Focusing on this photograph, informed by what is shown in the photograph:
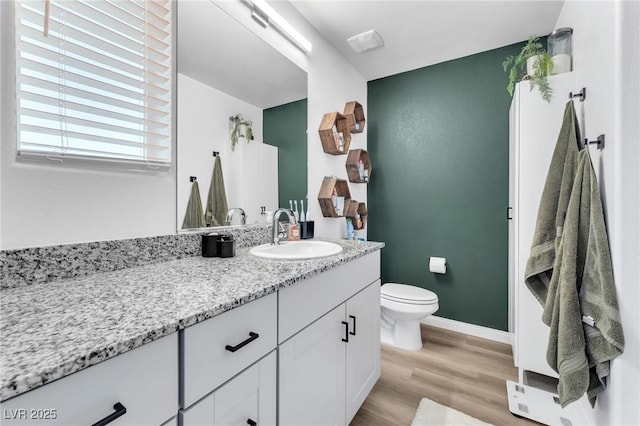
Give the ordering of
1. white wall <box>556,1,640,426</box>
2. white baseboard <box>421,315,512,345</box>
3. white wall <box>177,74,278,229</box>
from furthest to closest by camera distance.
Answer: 1. white baseboard <box>421,315,512,345</box>
2. white wall <box>177,74,278,229</box>
3. white wall <box>556,1,640,426</box>

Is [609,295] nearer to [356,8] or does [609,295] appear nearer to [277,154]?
[277,154]

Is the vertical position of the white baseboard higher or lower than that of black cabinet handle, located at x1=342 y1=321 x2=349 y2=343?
lower

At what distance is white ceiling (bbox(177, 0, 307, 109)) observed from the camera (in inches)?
49.1

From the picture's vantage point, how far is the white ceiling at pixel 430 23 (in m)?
1.81

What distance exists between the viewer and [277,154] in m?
1.76

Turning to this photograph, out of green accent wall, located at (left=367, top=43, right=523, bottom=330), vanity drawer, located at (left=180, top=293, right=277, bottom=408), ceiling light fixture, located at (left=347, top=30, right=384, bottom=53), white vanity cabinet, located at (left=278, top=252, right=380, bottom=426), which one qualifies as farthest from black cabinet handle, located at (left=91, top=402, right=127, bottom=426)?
green accent wall, located at (left=367, top=43, right=523, bottom=330)

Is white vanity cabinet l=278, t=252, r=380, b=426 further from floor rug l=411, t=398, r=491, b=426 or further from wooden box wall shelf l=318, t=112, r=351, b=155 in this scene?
wooden box wall shelf l=318, t=112, r=351, b=155

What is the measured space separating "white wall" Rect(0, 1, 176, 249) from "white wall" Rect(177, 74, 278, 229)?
0.12 meters

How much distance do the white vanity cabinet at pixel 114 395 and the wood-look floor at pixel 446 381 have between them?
1.26 m

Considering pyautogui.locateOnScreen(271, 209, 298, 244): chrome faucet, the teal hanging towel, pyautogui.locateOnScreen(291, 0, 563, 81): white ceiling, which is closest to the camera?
the teal hanging towel

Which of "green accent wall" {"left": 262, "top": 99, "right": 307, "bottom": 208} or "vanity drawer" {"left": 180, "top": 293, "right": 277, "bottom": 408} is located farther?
"green accent wall" {"left": 262, "top": 99, "right": 307, "bottom": 208}

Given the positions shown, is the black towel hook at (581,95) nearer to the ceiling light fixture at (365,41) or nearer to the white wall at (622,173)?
the white wall at (622,173)

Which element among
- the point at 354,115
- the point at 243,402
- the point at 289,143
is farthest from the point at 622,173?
the point at 354,115

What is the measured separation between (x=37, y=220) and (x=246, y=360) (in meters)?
0.75
